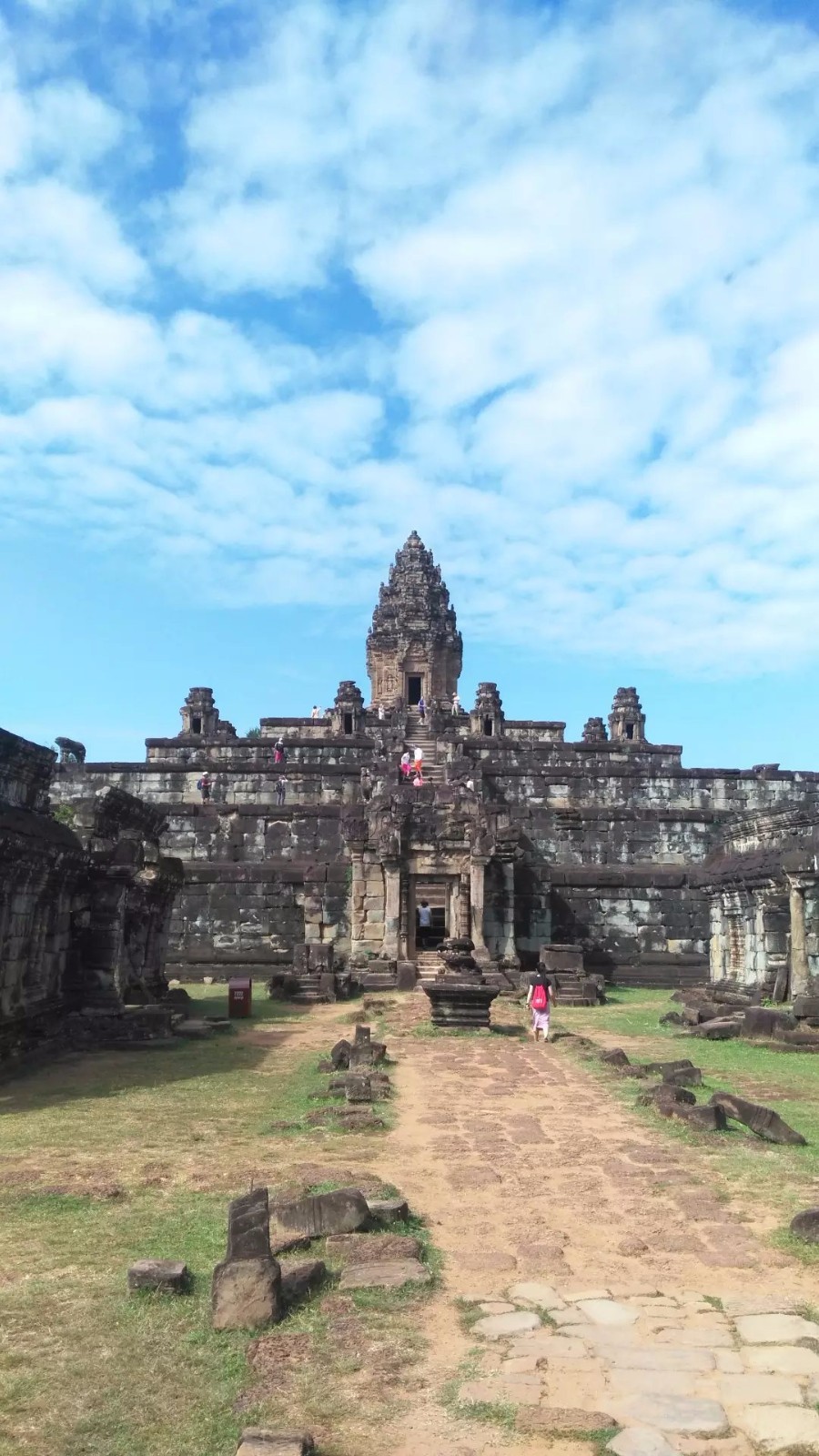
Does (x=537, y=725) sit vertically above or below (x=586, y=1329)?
above

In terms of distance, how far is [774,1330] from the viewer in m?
4.18

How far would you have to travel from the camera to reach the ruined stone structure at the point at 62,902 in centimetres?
1133

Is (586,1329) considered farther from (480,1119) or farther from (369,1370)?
(480,1119)

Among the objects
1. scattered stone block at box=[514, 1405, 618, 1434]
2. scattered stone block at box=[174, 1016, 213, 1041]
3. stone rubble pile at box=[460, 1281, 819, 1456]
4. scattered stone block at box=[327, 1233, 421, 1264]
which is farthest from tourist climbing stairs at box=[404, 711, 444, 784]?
scattered stone block at box=[514, 1405, 618, 1434]

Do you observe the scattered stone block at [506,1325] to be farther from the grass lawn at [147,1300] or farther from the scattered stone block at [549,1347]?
the grass lawn at [147,1300]

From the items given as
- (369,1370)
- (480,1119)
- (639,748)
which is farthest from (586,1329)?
(639,748)

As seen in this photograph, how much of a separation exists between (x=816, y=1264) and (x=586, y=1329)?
56.3 inches

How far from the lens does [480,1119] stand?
8.46 meters

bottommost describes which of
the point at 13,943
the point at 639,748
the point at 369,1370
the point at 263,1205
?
the point at 369,1370

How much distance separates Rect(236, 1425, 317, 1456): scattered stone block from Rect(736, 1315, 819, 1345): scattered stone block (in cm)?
191

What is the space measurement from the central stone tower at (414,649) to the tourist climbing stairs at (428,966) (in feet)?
82.8

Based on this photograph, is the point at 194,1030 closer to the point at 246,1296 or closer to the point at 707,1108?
the point at 707,1108

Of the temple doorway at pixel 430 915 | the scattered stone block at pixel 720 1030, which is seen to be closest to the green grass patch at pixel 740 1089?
the scattered stone block at pixel 720 1030

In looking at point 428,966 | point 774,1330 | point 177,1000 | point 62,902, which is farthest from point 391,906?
point 774,1330
